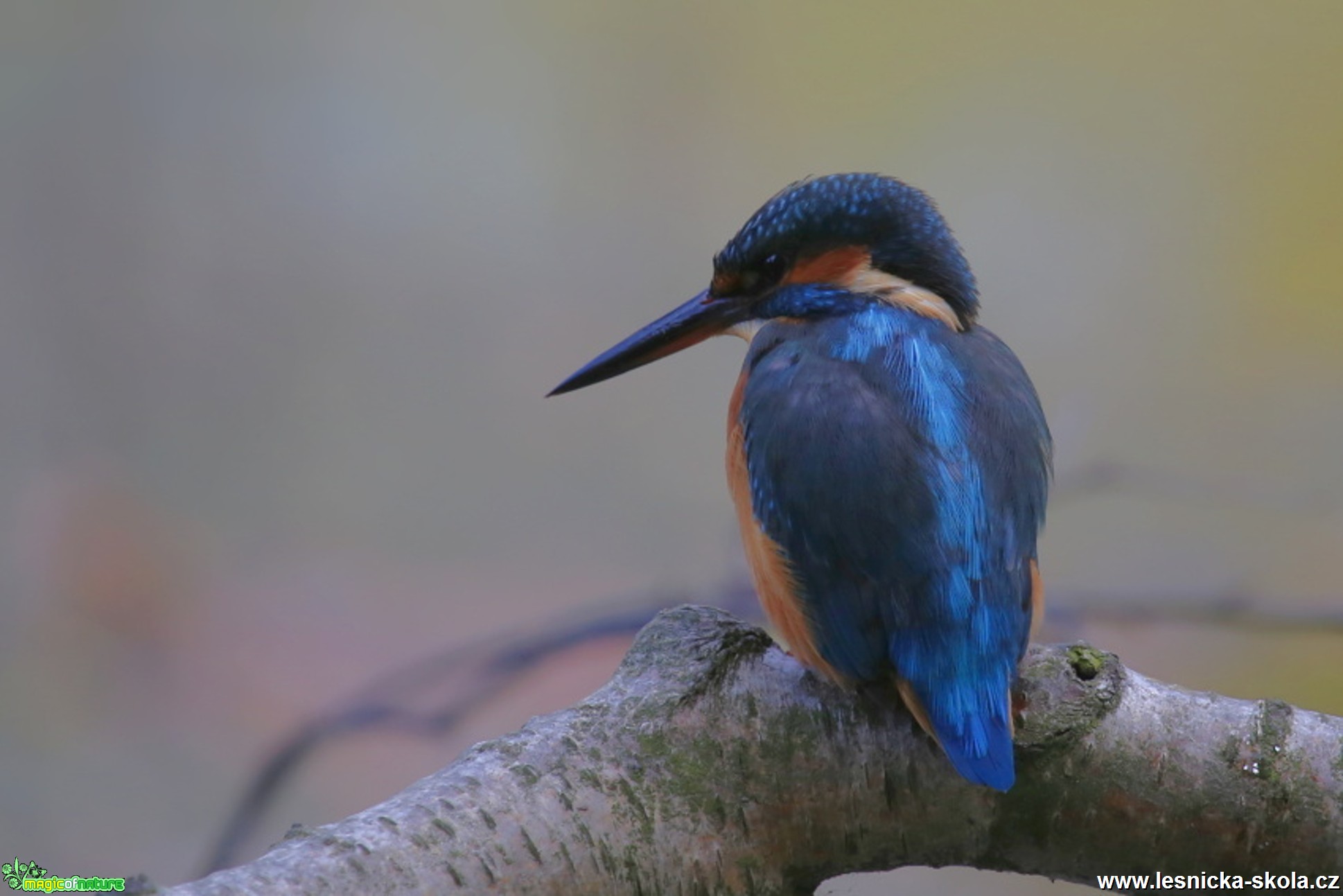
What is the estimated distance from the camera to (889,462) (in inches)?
35.2

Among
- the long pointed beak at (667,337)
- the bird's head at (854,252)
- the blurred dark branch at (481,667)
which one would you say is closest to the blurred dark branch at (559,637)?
the blurred dark branch at (481,667)

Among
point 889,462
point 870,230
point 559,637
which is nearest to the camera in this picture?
point 889,462

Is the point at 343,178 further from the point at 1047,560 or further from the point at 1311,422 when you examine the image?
the point at 1311,422

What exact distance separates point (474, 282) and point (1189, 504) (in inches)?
40.6

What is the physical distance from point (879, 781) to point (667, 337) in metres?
0.50

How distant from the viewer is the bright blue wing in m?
0.84

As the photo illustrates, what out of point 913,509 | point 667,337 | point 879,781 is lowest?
point 879,781

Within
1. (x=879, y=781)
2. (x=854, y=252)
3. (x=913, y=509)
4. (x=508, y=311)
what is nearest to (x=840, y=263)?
(x=854, y=252)

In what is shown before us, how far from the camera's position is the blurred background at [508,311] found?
1.71 m

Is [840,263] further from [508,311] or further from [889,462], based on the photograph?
[508,311]

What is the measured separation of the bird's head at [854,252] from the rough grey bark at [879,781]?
1.15ft

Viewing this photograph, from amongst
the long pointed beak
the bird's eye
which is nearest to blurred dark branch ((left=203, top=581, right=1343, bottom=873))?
the long pointed beak

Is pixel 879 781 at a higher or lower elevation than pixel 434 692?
higher

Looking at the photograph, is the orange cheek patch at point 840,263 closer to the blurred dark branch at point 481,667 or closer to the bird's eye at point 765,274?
the bird's eye at point 765,274
